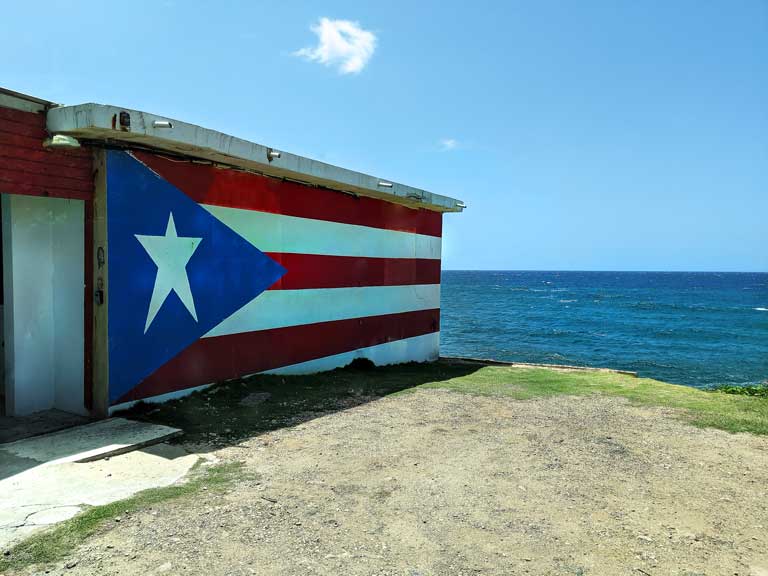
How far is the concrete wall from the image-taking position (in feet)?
20.9

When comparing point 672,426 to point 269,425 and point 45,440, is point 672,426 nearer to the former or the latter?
point 269,425

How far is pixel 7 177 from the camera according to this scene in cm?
554

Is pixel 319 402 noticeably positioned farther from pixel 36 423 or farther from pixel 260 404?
pixel 36 423

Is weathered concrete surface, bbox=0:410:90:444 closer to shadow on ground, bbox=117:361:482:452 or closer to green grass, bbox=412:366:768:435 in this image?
shadow on ground, bbox=117:361:482:452

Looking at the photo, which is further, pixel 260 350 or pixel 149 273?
pixel 260 350

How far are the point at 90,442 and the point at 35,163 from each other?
3175 millimetres

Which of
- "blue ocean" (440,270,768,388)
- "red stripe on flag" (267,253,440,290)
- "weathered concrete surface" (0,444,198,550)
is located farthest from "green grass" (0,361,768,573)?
"blue ocean" (440,270,768,388)

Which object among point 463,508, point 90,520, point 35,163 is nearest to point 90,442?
point 90,520

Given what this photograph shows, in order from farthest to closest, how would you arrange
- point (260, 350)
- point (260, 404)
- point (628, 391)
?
point (628, 391)
point (260, 350)
point (260, 404)

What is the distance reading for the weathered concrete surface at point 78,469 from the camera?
3963 mm

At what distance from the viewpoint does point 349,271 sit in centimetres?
1104

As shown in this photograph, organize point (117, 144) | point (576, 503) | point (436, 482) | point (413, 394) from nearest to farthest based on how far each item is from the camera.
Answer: point (576, 503)
point (436, 482)
point (117, 144)
point (413, 394)

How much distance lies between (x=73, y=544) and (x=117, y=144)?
460 cm

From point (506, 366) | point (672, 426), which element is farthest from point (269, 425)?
point (506, 366)
